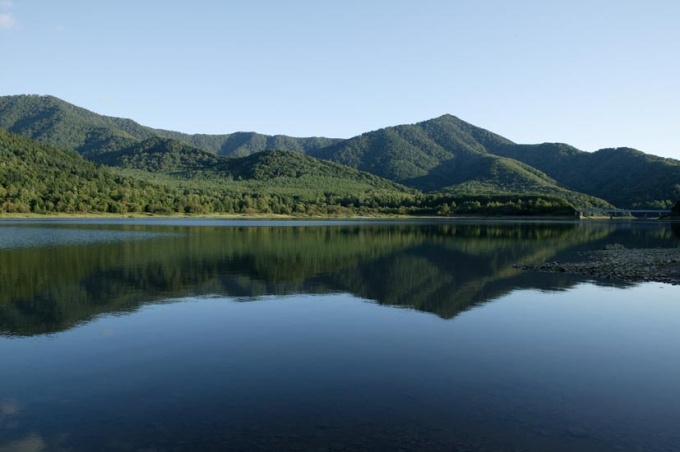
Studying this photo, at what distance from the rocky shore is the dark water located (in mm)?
4261

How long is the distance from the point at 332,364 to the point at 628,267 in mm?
43227

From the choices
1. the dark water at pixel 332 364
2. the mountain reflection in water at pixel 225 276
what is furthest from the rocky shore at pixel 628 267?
the dark water at pixel 332 364

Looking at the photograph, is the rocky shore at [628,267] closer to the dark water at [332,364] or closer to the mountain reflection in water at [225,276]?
the mountain reflection in water at [225,276]

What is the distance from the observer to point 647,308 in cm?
3225

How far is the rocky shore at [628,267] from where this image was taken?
4591 centimetres

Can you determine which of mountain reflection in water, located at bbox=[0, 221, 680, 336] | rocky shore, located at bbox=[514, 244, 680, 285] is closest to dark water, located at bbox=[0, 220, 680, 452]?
mountain reflection in water, located at bbox=[0, 221, 680, 336]

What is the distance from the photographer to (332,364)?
19.8 metres

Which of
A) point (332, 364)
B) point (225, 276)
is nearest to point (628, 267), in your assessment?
point (225, 276)

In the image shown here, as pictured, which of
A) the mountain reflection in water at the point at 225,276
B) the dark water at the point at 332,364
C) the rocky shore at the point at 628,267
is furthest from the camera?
the rocky shore at the point at 628,267

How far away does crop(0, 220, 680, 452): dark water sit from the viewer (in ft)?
45.0

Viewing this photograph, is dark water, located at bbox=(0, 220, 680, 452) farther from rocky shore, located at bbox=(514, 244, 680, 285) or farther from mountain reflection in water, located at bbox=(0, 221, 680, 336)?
rocky shore, located at bbox=(514, 244, 680, 285)

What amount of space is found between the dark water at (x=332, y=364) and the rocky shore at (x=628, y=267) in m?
4.26

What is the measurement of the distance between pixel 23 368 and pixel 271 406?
34.1ft

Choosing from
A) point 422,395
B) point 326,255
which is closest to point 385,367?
point 422,395
